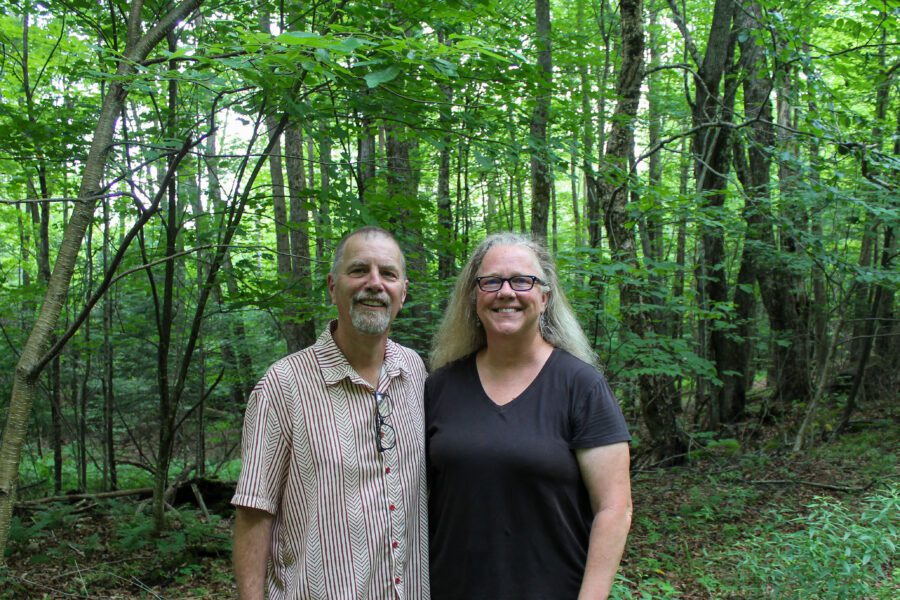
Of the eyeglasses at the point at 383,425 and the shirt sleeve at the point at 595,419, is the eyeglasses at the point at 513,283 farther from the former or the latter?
the eyeglasses at the point at 383,425

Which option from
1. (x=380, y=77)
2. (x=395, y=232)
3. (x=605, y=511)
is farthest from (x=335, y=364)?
(x=395, y=232)

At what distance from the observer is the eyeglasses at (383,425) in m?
2.14

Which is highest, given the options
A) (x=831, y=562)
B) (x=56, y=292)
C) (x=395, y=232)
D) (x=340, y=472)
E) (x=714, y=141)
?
(x=714, y=141)

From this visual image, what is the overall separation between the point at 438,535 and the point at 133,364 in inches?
341

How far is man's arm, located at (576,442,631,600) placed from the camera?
200 cm

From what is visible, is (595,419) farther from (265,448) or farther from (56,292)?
(56,292)

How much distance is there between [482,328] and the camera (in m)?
2.44

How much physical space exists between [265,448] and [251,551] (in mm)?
309

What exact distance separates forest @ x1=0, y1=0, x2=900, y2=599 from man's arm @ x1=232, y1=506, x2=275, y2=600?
1797mm

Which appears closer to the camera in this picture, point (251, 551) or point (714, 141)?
point (251, 551)

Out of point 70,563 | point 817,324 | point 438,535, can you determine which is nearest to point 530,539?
point 438,535

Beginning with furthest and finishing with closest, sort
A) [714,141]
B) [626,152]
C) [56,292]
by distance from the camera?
[714,141]
[626,152]
[56,292]

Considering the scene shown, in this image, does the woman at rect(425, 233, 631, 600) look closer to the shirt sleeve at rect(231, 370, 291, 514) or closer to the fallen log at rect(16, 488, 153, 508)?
the shirt sleeve at rect(231, 370, 291, 514)

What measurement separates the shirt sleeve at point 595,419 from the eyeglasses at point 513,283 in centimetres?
38
